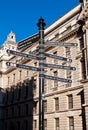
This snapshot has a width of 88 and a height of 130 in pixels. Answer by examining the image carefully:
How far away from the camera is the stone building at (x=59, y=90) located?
104 ft

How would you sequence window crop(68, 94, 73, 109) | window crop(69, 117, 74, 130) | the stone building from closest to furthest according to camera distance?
the stone building
window crop(69, 117, 74, 130)
window crop(68, 94, 73, 109)

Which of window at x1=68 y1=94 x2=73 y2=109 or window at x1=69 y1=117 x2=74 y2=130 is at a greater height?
window at x1=68 y1=94 x2=73 y2=109

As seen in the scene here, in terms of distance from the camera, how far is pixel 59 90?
117 feet

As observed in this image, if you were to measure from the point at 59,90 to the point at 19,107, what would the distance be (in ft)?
45.8

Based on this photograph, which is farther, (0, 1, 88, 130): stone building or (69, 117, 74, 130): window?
(69, 117, 74, 130): window

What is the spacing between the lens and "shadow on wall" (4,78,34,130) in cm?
4297

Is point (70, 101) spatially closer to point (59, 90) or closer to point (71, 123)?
point (59, 90)

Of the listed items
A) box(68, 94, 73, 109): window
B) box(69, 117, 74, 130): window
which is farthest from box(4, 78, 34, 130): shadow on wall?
box(69, 117, 74, 130): window

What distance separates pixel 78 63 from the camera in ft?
109

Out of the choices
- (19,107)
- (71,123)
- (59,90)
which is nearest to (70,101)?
(59,90)

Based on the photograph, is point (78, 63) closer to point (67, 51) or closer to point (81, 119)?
point (67, 51)

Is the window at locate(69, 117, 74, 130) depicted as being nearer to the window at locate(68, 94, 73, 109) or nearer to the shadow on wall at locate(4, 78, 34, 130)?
the window at locate(68, 94, 73, 109)

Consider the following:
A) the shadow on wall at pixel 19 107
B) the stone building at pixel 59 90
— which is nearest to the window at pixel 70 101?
the stone building at pixel 59 90

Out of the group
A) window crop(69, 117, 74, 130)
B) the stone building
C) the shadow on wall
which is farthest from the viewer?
the shadow on wall
